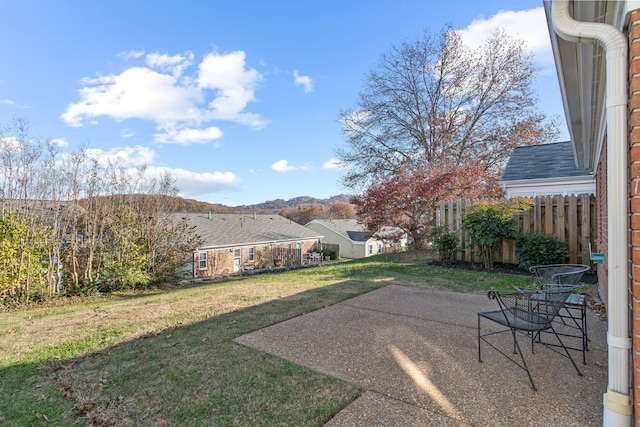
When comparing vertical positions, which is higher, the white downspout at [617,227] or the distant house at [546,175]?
the distant house at [546,175]

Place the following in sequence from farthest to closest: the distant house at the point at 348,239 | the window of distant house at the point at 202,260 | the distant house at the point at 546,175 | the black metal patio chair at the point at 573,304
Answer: the distant house at the point at 348,239
the window of distant house at the point at 202,260
the distant house at the point at 546,175
the black metal patio chair at the point at 573,304

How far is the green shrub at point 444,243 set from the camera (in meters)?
8.88

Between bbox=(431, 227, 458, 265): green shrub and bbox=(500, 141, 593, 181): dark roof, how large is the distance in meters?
4.57

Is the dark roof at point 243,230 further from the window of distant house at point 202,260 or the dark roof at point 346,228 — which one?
the dark roof at point 346,228

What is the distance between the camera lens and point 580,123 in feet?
14.5

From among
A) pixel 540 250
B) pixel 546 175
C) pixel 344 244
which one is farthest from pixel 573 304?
pixel 344 244

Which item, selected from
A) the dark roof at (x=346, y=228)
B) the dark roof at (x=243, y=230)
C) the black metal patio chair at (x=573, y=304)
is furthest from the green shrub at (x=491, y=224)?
the dark roof at (x=346, y=228)

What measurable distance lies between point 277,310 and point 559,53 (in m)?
4.65

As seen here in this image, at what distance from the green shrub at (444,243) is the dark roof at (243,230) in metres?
14.3

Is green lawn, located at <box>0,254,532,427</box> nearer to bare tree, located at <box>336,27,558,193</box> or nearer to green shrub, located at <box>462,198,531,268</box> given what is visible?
green shrub, located at <box>462,198,531,268</box>

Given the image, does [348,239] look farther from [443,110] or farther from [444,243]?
[444,243]

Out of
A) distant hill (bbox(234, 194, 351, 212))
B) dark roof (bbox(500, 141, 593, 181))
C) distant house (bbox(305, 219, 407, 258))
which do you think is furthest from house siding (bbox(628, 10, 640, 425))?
distant hill (bbox(234, 194, 351, 212))

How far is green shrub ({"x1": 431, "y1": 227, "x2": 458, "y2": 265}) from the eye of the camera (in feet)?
29.1

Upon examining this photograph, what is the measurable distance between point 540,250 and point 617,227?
6.44 meters
